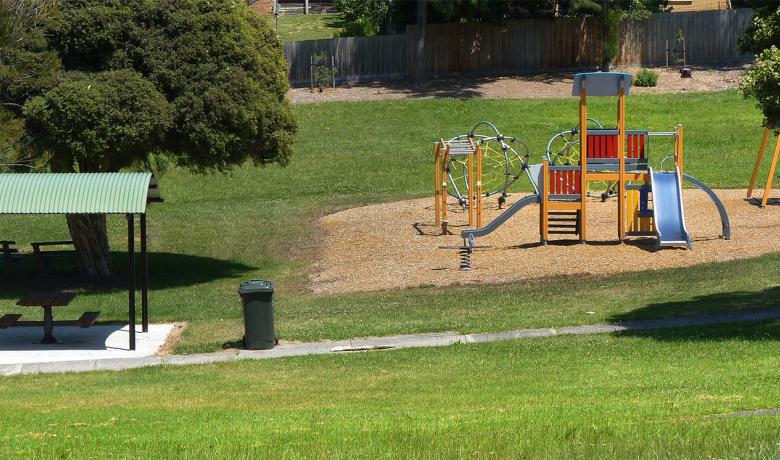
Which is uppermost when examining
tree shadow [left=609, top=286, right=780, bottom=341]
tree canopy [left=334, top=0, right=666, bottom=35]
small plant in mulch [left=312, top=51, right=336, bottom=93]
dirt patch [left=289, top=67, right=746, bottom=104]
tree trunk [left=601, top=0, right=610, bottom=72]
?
tree canopy [left=334, top=0, right=666, bottom=35]

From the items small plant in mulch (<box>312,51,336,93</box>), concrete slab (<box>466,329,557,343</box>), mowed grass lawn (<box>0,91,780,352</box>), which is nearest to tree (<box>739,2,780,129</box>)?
mowed grass lawn (<box>0,91,780,352</box>)

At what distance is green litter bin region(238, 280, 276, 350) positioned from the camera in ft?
54.5

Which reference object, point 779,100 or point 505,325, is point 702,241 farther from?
point 779,100

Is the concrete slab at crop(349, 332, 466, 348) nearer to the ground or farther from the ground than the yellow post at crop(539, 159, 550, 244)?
nearer to the ground

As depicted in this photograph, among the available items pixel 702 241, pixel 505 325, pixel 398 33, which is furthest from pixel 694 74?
pixel 505 325

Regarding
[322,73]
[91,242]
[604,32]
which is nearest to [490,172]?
[91,242]

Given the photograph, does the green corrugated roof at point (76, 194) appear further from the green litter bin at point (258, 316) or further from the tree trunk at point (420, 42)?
the tree trunk at point (420, 42)

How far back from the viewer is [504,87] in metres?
45.2

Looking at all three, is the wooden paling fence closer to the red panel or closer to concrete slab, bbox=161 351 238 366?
the red panel

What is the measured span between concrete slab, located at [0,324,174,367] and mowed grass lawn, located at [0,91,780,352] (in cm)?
61

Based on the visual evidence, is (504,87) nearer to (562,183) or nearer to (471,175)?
(471,175)

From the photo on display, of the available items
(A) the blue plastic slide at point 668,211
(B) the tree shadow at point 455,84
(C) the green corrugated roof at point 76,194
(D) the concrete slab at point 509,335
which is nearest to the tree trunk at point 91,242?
(C) the green corrugated roof at point 76,194

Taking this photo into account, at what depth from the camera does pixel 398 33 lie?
4853 centimetres

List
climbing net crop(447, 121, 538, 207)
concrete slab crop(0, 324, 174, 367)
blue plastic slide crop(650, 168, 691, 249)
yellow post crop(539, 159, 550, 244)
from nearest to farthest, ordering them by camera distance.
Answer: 1. concrete slab crop(0, 324, 174, 367)
2. blue plastic slide crop(650, 168, 691, 249)
3. yellow post crop(539, 159, 550, 244)
4. climbing net crop(447, 121, 538, 207)
